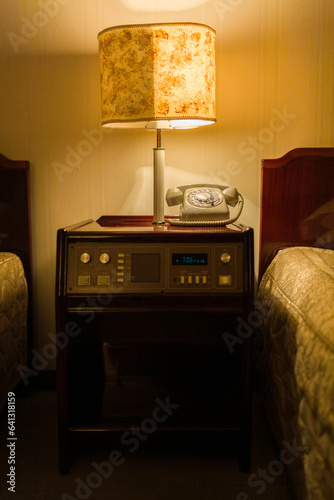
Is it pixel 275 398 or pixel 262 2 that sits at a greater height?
pixel 262 2

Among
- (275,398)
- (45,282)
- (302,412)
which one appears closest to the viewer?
(302,412)

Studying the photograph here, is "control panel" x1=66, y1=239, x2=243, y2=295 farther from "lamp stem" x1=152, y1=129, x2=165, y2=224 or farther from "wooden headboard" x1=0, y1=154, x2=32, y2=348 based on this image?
"wooden headboard" x1=0, y1=154, x2=32, y2=348

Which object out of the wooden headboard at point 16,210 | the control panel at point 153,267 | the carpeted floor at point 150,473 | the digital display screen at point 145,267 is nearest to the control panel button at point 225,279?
the control panel at point 153,267

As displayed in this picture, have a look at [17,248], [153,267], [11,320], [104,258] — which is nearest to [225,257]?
[153,267]

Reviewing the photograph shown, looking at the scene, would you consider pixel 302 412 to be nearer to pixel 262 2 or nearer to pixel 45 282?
pixel 45 282

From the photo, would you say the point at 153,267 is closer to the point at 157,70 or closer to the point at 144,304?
the point at 144,304

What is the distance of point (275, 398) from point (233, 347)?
0.81 ft

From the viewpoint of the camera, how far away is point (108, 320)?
4.80 ft

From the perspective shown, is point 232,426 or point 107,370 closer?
point 232,426

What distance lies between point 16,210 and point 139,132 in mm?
534

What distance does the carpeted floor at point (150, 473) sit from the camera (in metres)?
1.17

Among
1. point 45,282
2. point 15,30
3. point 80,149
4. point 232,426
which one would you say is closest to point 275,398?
point 232,426

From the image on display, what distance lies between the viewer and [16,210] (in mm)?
1632

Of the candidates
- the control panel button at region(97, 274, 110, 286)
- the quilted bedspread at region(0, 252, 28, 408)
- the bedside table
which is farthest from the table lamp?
the quilted bedspread at region(0, 252, 28, 408)
